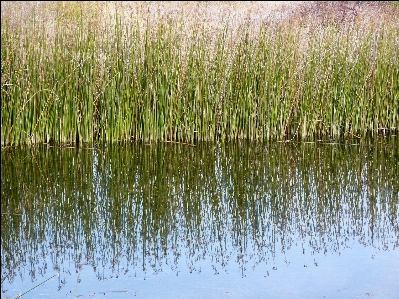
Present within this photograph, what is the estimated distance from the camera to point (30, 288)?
2.95 meters

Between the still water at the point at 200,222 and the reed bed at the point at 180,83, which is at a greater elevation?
the reed bed at the point at 180,83

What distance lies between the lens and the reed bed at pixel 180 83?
5.78 metres

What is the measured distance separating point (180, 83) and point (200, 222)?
2370mm

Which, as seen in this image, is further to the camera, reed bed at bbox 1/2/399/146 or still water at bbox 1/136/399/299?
reed bed at bbox 1/2/399/146

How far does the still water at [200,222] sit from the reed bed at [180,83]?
13.8 inches

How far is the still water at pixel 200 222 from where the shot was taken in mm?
3039

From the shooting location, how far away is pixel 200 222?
3.83m

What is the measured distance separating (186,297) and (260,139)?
332cm

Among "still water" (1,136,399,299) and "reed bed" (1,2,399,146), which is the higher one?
"reed bed" (1,2,399,146)

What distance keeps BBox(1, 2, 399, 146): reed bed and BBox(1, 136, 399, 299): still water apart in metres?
0.35

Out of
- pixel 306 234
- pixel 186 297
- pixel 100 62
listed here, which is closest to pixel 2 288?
pixel 186 297

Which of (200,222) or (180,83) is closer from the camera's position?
(200,222)

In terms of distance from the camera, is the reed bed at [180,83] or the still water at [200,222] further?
the reed bed at [180,83]

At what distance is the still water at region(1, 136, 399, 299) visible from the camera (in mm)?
3039
